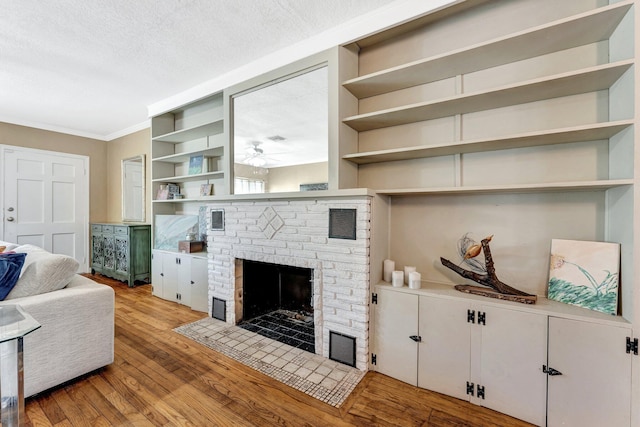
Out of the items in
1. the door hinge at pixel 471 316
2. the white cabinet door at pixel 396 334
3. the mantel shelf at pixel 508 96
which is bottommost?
the white cabinet door at pixel 396 334

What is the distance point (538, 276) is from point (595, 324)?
439 millimetres

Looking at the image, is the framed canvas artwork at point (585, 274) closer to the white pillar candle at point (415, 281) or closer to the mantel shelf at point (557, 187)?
the mantel shelf at point (557, 187)

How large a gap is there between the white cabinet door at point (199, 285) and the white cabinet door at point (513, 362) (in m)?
2.68

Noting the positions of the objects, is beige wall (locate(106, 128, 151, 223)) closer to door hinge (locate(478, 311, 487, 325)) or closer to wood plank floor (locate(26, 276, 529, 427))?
wood plank floor (locate(26, 276, 529, 427))

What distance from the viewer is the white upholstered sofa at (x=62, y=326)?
1728mm

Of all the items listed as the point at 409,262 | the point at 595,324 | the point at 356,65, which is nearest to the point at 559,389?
the point at 595,324

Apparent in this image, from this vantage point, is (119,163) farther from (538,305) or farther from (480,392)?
(538,305)

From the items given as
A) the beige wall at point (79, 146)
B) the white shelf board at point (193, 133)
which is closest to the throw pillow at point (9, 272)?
the white shelf board at point (193, 133)

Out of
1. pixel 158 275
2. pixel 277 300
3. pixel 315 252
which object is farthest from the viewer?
pixel 158 275

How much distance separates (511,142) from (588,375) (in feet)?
4.40

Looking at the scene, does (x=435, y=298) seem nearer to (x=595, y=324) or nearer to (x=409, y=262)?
(x=409, y=262)

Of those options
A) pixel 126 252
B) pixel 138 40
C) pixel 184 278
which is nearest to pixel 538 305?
pixel 184 278

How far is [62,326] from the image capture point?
1834 mm

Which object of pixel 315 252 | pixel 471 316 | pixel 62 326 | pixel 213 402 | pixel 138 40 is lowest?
pixel 213 402
